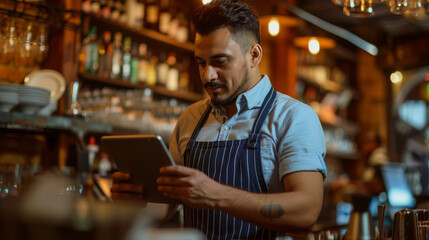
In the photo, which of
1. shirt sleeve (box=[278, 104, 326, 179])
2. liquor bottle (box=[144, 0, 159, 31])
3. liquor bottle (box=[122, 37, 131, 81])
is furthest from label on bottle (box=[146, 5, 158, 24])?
shirt sleeve (box=[278, 104, 326, 179])

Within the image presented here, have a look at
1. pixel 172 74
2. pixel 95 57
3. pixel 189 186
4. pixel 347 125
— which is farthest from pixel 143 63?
pixel 347 125

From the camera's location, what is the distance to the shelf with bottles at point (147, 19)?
381cm

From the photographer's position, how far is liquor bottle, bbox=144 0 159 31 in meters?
4.29

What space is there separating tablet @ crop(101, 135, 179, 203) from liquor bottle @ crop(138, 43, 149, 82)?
2553 millimetres

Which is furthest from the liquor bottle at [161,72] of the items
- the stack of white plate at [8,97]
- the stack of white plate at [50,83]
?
the stack of white plate at [8,97]

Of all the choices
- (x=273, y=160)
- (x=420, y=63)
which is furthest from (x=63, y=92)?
(x=420, y=63)

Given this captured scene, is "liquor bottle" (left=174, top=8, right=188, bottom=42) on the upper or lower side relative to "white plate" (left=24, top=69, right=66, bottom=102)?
upper

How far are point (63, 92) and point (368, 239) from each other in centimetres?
241

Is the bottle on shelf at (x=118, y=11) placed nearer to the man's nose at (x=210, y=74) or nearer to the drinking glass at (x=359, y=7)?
the drinking glass at (x=359, y=7)

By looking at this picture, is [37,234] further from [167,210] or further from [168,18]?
[168,18]

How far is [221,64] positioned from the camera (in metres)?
1.75

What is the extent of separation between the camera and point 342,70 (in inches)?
309

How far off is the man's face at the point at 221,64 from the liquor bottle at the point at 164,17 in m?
2.66

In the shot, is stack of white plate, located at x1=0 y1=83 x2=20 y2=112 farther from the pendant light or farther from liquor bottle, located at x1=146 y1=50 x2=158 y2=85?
the pendant light
